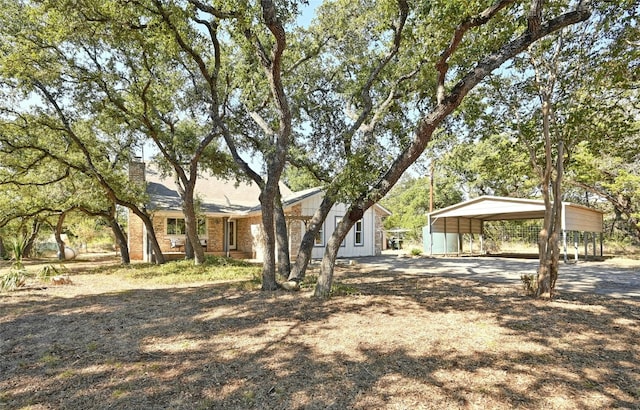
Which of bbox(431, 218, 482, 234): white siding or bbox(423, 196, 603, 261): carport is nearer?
bbox(423, 196, 603, 261): carport

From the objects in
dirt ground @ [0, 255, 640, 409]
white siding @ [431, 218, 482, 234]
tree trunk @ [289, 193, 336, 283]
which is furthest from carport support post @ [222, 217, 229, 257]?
dirt ground @ [0, 255, 640, 409]

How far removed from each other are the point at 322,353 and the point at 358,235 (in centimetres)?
1491

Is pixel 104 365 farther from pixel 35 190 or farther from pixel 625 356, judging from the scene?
pixel 35 190

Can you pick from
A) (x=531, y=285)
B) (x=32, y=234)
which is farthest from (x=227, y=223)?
(x=531, y=285)

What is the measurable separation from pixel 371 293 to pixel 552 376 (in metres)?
4.25

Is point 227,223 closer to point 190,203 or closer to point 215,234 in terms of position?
point 215,234

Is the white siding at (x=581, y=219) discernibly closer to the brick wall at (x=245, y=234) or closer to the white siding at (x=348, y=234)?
the white siding at (x=348, y=234)

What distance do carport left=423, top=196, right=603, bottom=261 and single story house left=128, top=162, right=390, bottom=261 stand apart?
3291 millimetres

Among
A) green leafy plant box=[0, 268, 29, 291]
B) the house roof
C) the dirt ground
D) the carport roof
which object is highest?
the house roof

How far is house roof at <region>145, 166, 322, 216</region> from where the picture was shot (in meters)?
16.6

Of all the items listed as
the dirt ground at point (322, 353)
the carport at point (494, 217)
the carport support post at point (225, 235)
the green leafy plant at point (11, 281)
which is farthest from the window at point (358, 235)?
the green leafy plant at point (11, 281)

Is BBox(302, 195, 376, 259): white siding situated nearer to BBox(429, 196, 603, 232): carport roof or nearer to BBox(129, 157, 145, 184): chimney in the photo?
BBox(429, 196, 603, 232): carport roof

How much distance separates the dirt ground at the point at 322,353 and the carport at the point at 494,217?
9.22 m

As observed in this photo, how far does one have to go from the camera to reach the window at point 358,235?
61.2ft
